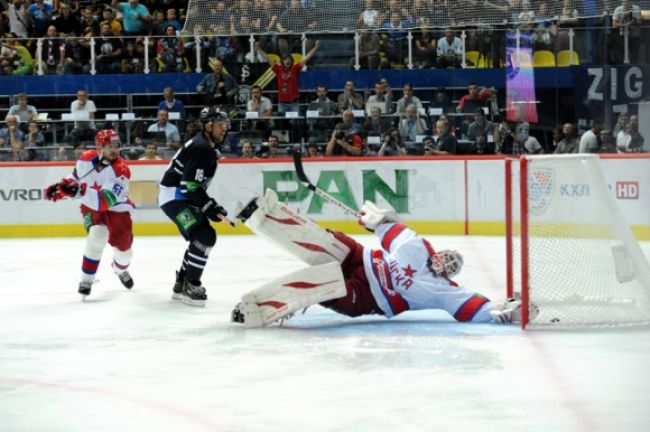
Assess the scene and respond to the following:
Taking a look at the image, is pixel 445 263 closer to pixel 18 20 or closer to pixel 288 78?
pixel 288 78

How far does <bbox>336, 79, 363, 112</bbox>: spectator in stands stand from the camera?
1277cm

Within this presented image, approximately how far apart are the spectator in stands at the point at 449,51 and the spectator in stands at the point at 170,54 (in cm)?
302

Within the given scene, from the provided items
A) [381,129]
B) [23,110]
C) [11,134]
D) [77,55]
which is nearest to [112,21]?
[77,55]

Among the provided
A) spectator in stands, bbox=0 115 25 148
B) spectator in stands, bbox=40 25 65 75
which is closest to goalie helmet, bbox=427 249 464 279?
spectator in stands, bbox=0 115 25 148

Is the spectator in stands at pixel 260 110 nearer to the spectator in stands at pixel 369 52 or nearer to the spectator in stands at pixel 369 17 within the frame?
the spectator in stands at pixel 369 52

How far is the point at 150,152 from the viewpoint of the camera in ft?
41.8

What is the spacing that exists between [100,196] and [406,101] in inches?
207

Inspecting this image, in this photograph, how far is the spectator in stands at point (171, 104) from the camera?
13.1 metres

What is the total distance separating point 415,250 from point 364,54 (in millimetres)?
6827

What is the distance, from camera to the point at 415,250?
20.5ft

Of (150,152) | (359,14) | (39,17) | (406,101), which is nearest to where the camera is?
(359,14)

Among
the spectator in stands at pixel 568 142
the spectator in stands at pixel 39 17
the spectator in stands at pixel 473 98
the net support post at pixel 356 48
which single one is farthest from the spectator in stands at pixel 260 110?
the spectator in stands at pixel 39 17

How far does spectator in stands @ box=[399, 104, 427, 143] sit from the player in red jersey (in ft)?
15.8

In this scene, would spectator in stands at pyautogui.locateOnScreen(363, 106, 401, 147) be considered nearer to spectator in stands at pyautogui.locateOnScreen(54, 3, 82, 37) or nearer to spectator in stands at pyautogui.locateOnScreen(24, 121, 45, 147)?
spectator in stands at pyautogui.locateOnScreen(24, 121, 45, 147)
